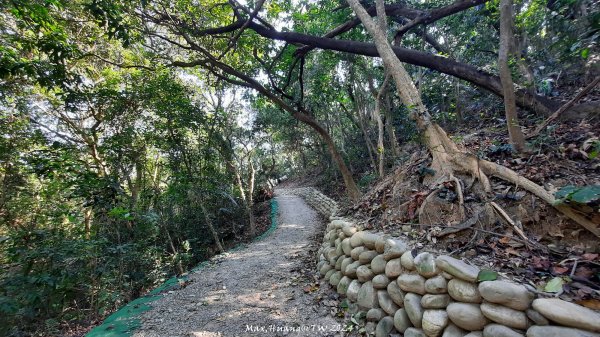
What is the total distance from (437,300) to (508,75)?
103 inches

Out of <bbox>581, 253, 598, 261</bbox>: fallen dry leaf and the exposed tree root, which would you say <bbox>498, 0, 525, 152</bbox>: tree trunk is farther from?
<bbox>581, 253, 598, 261</bbox>: fallen dry leaf

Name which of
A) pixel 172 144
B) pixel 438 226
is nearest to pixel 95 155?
pixel 172 144

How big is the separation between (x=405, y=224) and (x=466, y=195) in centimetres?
72

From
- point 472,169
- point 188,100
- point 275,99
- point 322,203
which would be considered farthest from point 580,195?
point 322,203

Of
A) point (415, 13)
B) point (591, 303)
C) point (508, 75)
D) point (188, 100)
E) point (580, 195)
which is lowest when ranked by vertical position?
point (591, 303)

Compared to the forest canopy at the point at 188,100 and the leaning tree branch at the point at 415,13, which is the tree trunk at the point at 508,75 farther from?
the leaning tree branch at the point at 415,13

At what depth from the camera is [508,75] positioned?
2889mm

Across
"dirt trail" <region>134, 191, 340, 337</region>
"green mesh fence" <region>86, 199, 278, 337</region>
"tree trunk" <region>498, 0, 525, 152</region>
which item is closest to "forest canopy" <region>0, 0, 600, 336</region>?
"tree trunk" <region>498, 0, 525, 152</region>

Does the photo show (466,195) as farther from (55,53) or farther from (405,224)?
(55,53)

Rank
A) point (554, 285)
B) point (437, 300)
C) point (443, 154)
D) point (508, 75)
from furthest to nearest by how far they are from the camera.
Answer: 1. point (443, 154)
2. point (508, 75)
3. point (437, 300)
4. point (554, 285)

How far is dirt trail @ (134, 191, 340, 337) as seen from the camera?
9.70 ft

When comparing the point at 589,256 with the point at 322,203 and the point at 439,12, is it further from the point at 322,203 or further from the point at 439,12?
the point at 322,203

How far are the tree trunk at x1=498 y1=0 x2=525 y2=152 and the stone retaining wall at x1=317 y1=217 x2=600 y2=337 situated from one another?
1.77 m

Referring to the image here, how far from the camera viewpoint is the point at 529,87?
3.96 meters
